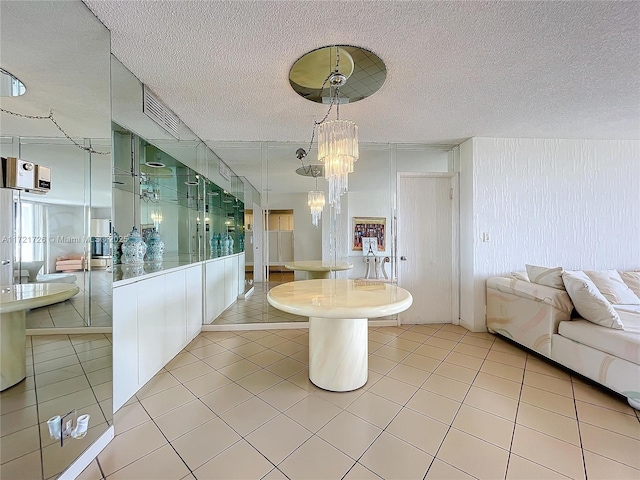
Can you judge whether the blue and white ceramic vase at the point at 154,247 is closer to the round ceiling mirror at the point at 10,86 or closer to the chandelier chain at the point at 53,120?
the chandelier chain at the point at 53,120

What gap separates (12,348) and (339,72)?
2357 millimetres

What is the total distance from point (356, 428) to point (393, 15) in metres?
2.44

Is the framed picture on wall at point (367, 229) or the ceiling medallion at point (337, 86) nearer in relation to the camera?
the ceiling medallion at point (337, 86)

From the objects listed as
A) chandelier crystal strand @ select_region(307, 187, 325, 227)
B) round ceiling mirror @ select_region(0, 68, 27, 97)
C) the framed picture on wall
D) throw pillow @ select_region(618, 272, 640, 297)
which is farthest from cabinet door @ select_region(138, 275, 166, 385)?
throw pillow @ select_region(618, 272, 640, 297)

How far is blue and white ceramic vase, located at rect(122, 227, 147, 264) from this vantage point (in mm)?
2311

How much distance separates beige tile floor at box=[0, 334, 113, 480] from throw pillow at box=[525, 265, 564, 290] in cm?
379

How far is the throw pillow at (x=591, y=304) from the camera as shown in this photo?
2.10 m

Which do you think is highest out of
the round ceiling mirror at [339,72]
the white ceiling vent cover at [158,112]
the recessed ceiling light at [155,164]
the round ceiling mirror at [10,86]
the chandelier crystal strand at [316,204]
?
the round ceiling mirror at [339,72]

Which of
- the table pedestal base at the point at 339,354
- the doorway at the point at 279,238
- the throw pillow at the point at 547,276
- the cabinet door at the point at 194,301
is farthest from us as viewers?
the doorway at the point at 279,238

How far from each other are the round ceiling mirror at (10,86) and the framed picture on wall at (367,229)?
3176 mm

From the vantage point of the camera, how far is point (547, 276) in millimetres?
2645

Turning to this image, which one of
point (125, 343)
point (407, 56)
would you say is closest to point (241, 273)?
point (125, 343)

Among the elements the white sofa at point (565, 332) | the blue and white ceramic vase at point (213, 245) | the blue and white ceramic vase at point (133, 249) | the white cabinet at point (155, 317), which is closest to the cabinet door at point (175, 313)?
the white cabinet at point (155, 317)

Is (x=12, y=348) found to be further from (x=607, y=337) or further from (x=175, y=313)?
(x=607, y=337)
